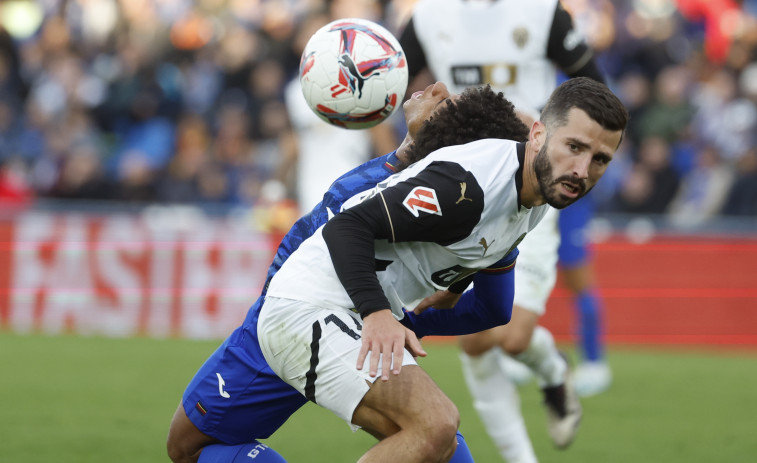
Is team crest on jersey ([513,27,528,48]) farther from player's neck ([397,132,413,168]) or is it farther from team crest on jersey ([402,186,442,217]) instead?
team crest on jersey ([402,186,442,217])

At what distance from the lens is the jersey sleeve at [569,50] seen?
6.25 meters

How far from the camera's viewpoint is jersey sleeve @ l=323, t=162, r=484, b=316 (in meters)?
3.63

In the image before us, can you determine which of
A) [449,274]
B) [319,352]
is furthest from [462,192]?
[319,352]

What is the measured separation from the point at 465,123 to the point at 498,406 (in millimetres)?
2089

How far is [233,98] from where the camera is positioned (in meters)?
14.9

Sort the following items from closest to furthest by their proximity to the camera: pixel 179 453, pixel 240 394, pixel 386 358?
pixel 386 358, pixel 240 394, pixel 179 453

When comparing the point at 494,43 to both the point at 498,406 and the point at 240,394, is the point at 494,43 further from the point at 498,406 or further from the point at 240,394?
the point at 240,394

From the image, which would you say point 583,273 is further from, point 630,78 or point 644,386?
point 630,78

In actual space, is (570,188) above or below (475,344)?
above

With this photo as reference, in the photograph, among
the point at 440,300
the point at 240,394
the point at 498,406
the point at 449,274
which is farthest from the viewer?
the point at 498,406

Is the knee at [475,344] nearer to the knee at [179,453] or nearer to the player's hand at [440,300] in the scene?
the player's hand at [440,300]

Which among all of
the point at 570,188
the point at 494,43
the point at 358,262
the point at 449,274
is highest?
the point at 494,43

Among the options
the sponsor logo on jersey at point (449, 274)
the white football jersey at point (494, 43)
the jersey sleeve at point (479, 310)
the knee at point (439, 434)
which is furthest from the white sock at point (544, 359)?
the knee at point (439, 434)

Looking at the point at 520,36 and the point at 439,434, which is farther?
the point at 520,36
